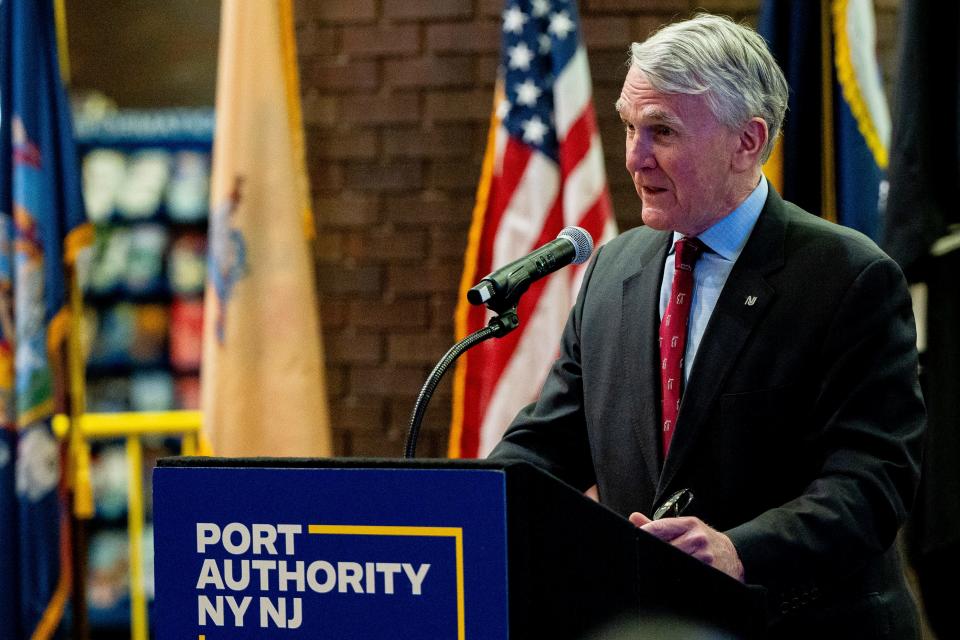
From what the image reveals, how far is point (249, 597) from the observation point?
117 cm

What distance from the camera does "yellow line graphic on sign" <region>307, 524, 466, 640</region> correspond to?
3.57 feet

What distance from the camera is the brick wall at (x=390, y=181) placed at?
3.54 metres

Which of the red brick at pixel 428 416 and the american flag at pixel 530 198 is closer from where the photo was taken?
the american flag at pixel 530 198

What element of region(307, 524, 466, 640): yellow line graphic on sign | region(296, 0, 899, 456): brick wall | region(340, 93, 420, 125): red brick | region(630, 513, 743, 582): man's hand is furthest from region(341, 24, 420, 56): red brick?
region(307, 524, 466, 640): yellow line graphic on sign

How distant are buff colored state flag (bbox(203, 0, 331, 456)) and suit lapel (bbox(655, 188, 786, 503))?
5.51 feet

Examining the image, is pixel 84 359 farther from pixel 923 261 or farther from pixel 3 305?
pixel 923 261

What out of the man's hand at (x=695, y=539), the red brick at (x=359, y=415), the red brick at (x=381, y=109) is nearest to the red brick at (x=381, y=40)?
the red brick at (x=381, y=109)

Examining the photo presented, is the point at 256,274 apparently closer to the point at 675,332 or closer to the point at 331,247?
the point at 331,247

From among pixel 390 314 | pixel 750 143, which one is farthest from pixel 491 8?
pixel 750 143

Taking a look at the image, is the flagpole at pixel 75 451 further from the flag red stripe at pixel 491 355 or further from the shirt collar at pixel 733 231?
the shirt collar at pixel 733 231

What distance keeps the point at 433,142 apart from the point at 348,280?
50 centimetres

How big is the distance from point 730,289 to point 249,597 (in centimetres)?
82

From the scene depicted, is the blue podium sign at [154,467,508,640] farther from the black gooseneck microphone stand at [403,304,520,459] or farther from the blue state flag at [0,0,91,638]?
the blue state flag at [0,0,91,638]

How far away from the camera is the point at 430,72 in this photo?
3545 millimetres
